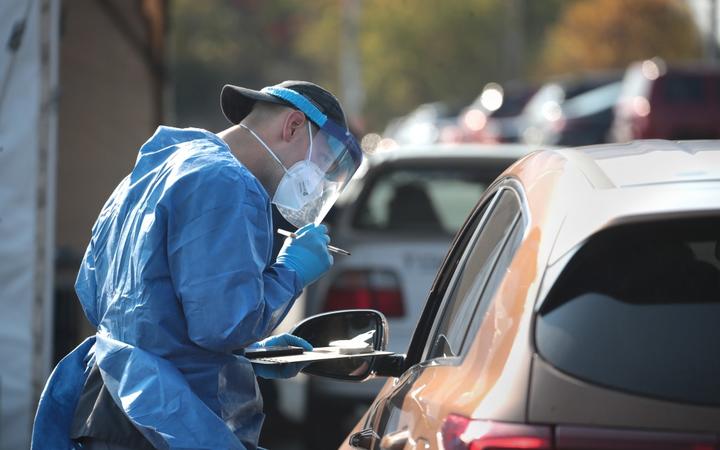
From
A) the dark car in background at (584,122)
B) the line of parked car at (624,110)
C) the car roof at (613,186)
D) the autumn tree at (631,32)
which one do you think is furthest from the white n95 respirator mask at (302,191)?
the autumn tree at (631,32)

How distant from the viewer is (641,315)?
2393 mm

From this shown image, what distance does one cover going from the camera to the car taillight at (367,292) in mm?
7164

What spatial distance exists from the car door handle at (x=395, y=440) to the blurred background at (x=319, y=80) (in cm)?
400

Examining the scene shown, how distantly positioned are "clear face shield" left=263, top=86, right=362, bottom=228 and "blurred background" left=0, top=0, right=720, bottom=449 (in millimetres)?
3033

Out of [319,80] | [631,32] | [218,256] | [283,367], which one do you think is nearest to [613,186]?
[218,256]

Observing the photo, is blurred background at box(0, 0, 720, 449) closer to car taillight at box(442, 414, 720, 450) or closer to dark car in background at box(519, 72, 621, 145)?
dark car in background at box(519, 72, 621, 145)

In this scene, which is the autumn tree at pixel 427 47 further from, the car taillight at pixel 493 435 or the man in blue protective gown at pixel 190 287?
the car taillight at pixel 493 435

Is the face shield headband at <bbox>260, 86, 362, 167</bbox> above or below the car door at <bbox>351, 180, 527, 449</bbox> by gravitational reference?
above

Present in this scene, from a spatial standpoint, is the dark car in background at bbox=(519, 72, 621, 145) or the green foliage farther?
the green foliage

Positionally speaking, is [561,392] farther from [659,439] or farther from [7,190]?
[7,190]

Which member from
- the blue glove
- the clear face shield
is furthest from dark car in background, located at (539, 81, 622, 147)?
the blue glove

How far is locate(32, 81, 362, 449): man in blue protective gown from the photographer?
10.3ft

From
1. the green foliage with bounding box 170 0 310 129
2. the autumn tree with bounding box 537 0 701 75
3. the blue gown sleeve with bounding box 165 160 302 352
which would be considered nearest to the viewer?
the blue gown sleeve with bounding box 165 160 302 352

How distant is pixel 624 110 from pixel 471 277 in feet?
65.2
